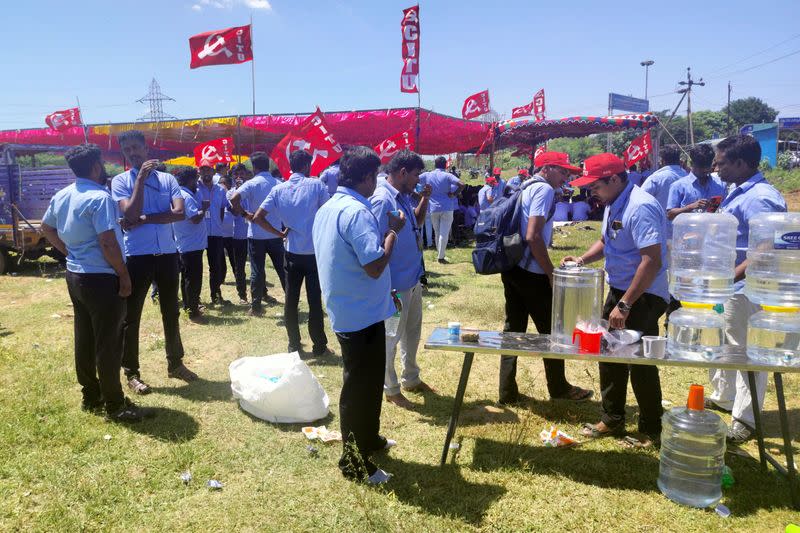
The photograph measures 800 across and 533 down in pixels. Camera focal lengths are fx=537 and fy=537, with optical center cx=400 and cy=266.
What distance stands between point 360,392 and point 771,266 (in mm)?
2575

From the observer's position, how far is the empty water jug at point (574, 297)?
3.49 m

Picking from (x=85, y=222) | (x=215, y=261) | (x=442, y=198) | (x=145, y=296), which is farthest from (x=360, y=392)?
(x=442, y=198)

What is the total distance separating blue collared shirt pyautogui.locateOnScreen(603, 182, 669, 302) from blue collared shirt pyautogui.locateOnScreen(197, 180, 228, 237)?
590 centimetres

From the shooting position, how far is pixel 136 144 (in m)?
4.54

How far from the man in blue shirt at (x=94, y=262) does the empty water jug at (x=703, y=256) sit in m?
3.89

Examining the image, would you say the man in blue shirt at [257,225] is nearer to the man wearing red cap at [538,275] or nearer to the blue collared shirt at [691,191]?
the man wearing red cap at [538,275]

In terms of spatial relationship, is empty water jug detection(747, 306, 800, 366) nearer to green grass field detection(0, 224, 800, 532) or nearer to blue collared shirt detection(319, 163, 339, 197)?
green grass field detection(0, 224, 800, 532)

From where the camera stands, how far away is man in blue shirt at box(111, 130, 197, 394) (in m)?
4.50

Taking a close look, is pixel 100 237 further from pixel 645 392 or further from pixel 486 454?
pixel 645 392

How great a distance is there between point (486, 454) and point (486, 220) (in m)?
1.77

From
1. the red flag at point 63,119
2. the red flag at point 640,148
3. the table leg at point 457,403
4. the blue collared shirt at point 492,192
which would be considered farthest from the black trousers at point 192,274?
the red flag at point 63,119

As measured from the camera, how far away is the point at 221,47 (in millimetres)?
11727

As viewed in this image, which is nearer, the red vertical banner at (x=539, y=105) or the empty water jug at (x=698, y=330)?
the empty water jug at (x=698, y=330)

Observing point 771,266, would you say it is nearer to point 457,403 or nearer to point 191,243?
point 457,403
